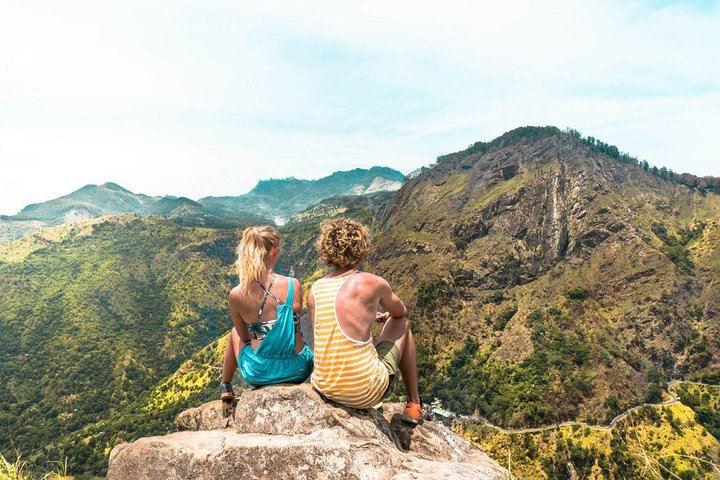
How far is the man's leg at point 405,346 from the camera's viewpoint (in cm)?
661

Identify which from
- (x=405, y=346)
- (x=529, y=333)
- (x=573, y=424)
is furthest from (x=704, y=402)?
(x=405, y=346)

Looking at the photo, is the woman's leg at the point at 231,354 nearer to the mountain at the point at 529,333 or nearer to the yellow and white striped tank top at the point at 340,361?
the yellow and white striped tank top at the point at 340,361

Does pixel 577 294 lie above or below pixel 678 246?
below

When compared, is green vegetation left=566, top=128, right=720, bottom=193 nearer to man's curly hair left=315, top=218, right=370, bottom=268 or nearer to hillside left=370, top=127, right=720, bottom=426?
hillside left=370, top=127, right=720, bottom=426

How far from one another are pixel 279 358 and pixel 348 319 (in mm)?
1694

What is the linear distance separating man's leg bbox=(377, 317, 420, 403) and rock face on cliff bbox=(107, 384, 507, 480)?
746 mm

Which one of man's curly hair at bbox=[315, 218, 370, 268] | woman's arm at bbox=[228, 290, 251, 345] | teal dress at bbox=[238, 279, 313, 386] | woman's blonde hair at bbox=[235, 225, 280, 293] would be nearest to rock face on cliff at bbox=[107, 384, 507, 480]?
teal dress at bbox=[238, 279, 313, 386]

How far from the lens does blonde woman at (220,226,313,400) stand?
6297 mm

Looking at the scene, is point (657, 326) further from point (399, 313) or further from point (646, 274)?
point (399, 313)

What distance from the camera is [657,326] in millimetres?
113000

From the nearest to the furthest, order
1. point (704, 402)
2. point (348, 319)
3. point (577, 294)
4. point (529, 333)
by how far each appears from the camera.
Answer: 1. point (348, 319)
2. point (704, 402)
3. point (529, 333)
4. point (577, 294)

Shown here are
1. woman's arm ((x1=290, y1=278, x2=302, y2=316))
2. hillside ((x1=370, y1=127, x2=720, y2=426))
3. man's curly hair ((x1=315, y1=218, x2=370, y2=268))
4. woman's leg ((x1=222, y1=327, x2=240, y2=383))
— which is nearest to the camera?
man's curly hair ((x1=315, y1=218, x2=370, y2=268))

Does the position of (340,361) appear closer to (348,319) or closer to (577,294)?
(348,319)

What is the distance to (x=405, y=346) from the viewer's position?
666 cm
